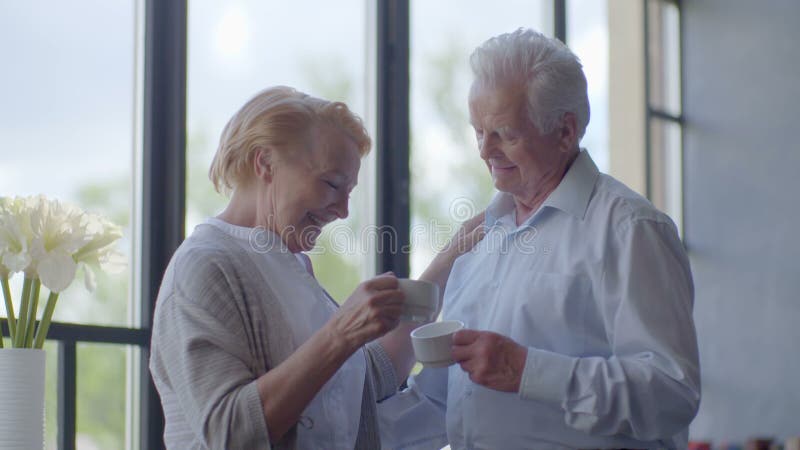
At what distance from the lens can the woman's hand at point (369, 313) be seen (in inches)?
63.3

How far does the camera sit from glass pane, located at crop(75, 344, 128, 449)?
7.72 feet

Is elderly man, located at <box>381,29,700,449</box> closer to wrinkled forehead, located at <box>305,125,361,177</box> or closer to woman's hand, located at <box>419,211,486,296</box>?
woman's hand, located at <box>419,211,486,296</box>

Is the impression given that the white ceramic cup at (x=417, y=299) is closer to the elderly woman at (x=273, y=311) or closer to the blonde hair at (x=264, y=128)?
the elderly woman at (x=273, y=311)

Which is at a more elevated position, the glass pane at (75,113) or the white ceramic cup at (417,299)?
the glass pane at (75,113)

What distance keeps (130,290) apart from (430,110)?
54.8 inches

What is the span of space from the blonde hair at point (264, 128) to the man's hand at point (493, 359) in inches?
19.0

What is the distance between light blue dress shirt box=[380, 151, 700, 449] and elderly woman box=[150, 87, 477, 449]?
7.2 inches

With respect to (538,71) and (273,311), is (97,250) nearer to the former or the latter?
(273,311)

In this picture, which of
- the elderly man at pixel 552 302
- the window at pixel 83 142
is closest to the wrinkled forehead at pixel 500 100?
the elderly man at pixel 552 302

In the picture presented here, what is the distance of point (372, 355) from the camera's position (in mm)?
2031

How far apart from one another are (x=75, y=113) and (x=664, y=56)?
160 inches

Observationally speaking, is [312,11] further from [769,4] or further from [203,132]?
[769,4]

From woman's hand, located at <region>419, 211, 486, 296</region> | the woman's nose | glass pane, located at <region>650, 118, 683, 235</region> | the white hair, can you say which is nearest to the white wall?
glass pane, located at <region>650, 118, 683, 235</region>

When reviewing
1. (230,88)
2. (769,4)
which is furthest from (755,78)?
(230,88)
